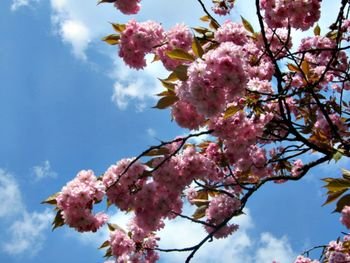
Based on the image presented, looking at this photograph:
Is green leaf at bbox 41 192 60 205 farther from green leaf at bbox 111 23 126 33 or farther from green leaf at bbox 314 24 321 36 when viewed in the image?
green leaf at bbox 314 24 321 36

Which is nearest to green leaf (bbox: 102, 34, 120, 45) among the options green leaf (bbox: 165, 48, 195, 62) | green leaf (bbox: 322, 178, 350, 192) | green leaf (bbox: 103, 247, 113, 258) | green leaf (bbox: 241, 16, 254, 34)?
green leaf (bbox: 165, 48, 195, 62)

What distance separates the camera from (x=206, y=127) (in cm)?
424

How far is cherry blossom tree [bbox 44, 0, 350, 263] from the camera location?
136 inches

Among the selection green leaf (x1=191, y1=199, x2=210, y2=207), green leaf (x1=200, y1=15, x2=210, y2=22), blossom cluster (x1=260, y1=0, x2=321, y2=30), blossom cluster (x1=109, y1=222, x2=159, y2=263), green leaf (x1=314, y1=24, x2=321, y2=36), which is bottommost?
blossom cluster (x1=109, y1=222, x2=159, y2=263)

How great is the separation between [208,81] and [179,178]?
3.63 ft

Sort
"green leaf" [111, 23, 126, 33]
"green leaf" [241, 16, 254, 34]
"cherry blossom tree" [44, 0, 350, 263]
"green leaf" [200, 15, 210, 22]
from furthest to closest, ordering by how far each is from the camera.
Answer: "green leaf" [200, 15, 210, 22]
"green leaf" [241, 16, 254, 34]
"green leaf" [111, 23, 126, 33]
"cherry blossom tree" [44, 0, 350, 263]

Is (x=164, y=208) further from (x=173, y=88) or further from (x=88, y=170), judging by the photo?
(x=173, y=88)

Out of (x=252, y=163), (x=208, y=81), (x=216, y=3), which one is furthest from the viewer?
(x=216, y=3)

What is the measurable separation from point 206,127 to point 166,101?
0.59 meters

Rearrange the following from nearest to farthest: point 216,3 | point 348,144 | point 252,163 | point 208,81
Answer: point 208,81 < point 348,144 < point 252,163 < point 216,3

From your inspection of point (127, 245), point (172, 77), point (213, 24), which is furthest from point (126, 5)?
point (127, 245)

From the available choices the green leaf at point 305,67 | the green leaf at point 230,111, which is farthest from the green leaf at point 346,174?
the green leaf at point 305,67

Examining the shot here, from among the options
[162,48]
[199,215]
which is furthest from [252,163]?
[162,48]

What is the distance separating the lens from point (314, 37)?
5.84 m
